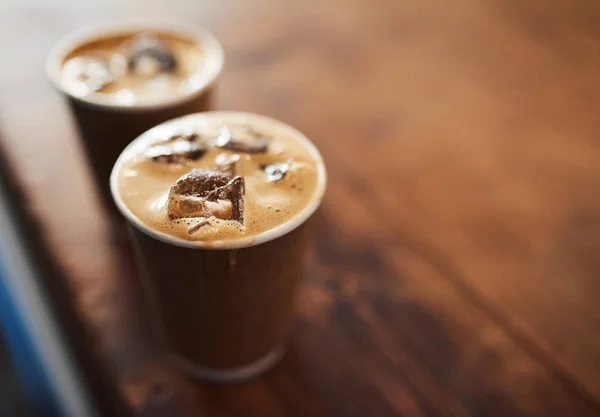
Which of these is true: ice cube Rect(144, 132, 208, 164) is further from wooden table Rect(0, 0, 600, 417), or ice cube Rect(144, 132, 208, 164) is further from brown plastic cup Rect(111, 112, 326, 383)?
wooden table Rect(0, 0, 600, 417)

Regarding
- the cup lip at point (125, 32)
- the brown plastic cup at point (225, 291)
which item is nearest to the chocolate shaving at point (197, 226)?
the brown plastic cup at point (225, 291)

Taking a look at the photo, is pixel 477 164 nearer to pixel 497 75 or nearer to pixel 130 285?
pixel 497 75

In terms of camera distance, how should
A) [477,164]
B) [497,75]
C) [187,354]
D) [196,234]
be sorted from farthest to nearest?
[497,75]
[477,164]
[187,354]
[196,234]

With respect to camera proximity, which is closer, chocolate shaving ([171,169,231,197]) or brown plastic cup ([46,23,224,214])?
chocolate shaving ([171,169,231,197])

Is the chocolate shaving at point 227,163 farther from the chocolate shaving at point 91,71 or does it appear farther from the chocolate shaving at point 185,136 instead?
the chocolate shaving at point 91,71

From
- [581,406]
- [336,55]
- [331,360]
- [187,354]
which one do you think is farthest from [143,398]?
[336,55]

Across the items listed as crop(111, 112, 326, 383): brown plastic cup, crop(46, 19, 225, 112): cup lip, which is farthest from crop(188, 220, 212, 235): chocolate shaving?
crop(46, 19, 225, 112): cup lip
